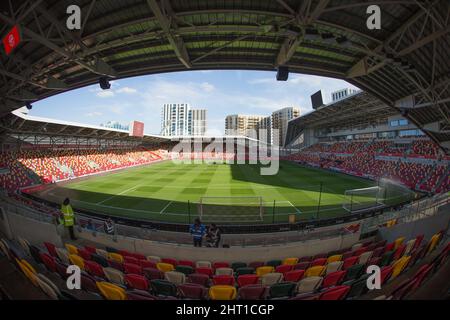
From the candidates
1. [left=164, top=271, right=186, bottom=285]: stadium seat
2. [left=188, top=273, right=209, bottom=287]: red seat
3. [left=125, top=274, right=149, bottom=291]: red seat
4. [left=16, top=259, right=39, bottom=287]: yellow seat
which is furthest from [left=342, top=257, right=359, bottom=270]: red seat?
[left=16, top=259, right=39, bottom=287]: yellow seat

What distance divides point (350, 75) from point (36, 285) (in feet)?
50.5

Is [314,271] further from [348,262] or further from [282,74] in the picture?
[282,74]

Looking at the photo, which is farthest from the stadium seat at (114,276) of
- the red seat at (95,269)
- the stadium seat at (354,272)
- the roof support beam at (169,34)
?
the roof support beam at (169,34)

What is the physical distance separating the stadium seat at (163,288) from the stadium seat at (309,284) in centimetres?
286

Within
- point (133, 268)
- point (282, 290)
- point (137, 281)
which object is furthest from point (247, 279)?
point (133, 268)

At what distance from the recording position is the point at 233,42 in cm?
868

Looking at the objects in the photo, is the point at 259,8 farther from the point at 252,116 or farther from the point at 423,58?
the point at 252,116

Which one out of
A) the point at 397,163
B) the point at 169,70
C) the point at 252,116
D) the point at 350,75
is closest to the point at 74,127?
the point at 169,70

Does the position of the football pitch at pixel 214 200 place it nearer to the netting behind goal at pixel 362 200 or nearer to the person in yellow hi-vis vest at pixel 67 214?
the netting behind goal at pixel 362 200

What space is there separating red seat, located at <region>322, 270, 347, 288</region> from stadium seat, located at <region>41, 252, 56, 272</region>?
6.55m

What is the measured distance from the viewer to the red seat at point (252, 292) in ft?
14.3

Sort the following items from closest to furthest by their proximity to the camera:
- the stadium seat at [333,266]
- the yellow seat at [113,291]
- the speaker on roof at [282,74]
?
the yellow seat at [113,291] → the stadium seat at [333,266] → the speaker on roof at [282,74]

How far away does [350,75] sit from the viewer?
38.8 ft

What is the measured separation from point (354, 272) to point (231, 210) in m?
11.9
